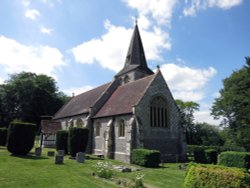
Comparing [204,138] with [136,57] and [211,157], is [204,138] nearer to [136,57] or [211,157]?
[136,57]

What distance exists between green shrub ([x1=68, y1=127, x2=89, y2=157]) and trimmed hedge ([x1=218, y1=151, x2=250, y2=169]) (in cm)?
1388

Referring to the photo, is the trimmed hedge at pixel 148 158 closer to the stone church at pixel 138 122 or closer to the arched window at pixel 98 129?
the stone church at pixel 138 122

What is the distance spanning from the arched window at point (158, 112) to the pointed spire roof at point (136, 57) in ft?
34.0

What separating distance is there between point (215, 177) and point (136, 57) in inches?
1188

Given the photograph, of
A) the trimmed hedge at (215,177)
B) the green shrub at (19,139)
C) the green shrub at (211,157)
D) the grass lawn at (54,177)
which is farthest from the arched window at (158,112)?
the trimmed hedge at (215,177)

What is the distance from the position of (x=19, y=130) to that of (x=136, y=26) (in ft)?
86.4

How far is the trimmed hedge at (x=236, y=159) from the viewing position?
2358 centimetres

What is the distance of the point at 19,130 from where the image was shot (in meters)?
22.7

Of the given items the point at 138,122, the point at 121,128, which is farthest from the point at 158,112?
the point at 121,128

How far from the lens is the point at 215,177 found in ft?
34.5

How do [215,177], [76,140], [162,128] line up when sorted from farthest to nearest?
[162,128] < [76,140] < [215,177]

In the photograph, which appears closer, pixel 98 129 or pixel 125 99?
pixel 125 99

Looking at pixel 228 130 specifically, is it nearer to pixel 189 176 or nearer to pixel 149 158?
pixel 149 158

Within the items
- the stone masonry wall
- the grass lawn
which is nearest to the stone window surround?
the stone masonry wall
